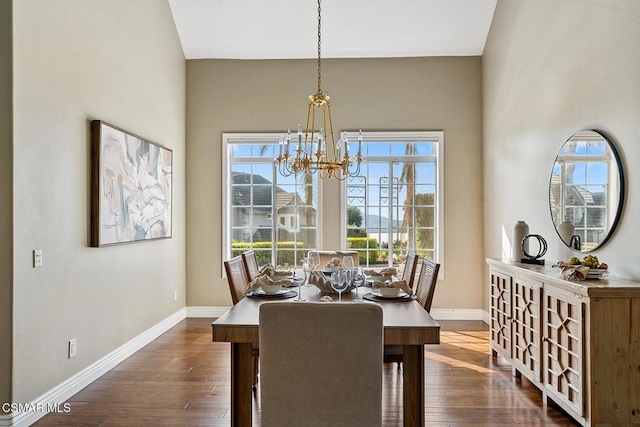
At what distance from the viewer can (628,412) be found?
2.38m

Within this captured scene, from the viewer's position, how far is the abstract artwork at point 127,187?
3.40 m

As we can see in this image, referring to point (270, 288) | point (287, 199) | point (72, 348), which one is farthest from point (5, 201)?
point (287, 199)

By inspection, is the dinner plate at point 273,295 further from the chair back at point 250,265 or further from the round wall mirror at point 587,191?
the round wall mirror at point 587,191

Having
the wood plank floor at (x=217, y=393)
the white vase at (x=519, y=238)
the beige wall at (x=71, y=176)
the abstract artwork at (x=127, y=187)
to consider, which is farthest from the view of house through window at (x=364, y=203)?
the white vase at (x=519, y=238)

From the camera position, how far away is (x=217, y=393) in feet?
10.4

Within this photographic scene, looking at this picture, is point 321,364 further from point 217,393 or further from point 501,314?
point 501,314

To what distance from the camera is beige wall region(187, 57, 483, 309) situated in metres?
5.38

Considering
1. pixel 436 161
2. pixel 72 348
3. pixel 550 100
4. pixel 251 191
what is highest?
pixel 550 100

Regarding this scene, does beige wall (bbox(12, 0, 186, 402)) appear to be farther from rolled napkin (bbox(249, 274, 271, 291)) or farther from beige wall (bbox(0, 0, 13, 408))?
rolled napkin (bbox(249, 274, 271, 291))

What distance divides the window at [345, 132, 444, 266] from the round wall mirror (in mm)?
2022

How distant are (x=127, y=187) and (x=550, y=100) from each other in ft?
12.2

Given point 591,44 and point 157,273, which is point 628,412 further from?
point 157,273

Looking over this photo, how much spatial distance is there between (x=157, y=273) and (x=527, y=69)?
13.8ft

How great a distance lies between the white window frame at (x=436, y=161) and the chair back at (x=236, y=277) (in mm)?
2286
